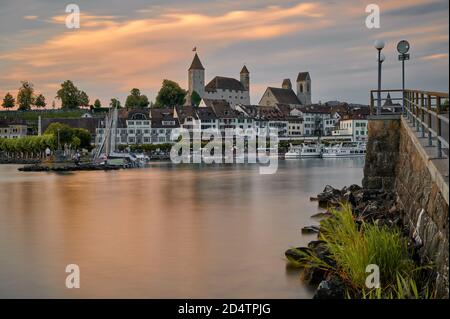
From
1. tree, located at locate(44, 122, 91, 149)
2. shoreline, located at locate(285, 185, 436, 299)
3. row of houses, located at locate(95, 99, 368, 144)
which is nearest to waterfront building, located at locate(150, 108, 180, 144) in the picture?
row of houses, located at locate(95, 99, 368, 144)

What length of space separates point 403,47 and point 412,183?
926 centimetres

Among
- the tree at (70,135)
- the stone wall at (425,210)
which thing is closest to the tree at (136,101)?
the tree at (70,135)

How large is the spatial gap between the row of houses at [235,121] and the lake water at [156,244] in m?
105

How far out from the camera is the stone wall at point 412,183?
10.9 meters

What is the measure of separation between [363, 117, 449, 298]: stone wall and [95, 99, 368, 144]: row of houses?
119 meters

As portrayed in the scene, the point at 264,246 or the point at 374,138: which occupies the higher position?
the point at 374,138

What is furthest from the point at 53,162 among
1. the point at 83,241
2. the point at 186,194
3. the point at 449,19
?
the point at 449,19

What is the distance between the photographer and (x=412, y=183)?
17203 millimetres

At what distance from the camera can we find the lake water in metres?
15.4

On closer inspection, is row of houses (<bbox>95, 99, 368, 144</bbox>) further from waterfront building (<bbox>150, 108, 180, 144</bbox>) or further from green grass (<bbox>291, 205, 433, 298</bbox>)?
green grass (<bbox>291, 205, 433, 298</bbox>)
